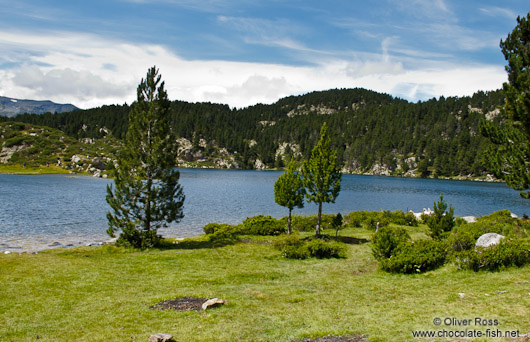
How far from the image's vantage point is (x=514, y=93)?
59.1 ft

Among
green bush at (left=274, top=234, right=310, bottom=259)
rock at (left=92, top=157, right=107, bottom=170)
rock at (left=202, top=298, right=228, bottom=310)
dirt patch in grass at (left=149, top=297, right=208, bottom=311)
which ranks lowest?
green bush at (left=274, top=234, right=310, bottom=259)

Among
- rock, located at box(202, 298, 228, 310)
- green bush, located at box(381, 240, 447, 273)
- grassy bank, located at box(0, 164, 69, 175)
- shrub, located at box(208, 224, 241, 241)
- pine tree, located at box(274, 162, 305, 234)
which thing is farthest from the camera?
grassy bank, located at box(0, 164, 69, 175)

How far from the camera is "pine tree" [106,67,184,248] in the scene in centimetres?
2745

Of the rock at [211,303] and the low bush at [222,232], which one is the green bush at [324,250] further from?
the rock at [211,303]

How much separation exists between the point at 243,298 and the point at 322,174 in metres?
20.4

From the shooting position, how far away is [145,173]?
28078 mm

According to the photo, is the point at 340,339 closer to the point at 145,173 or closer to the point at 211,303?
the point at 211,303

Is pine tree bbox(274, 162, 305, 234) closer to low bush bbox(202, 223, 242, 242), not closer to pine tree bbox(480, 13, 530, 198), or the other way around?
low bush bbox(202, 223, 242, 242)

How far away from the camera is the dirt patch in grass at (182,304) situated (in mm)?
13477

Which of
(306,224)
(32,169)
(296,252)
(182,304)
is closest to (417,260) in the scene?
(296,252)

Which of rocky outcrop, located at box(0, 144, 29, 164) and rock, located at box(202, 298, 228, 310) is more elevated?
rocky outcrop, located at box(0, 144, 29, 164)

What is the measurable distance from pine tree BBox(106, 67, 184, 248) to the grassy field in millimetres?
3732

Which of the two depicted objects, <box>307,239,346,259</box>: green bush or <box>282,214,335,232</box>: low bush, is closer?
<box>307,239,346,259</box>: green bush

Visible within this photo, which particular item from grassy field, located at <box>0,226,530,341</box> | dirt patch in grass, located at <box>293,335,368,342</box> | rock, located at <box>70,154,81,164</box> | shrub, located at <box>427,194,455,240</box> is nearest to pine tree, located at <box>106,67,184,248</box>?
grassy field, located at <box>0,226,530,341</box>
